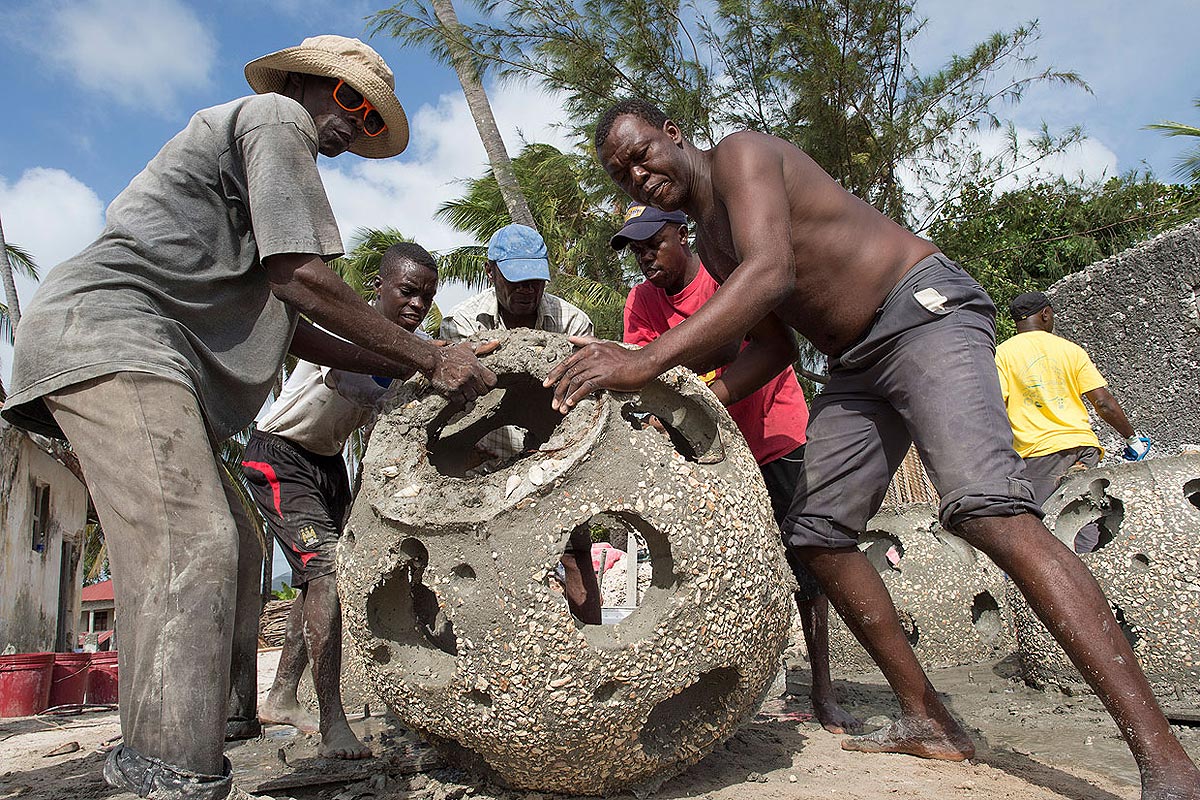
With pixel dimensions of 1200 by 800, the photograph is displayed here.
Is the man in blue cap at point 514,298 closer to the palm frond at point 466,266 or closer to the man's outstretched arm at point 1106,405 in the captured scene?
the man's outstretched arm at point 1106,405

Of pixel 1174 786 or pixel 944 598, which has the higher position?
pixel 944 598

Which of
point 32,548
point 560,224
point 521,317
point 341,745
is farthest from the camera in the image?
point 560,224

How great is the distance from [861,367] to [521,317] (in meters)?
1.92

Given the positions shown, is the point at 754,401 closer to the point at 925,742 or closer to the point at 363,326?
the point at 925,742

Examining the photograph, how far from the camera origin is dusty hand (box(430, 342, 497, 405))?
291 cm

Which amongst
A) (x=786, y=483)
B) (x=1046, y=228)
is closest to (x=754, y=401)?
(x=786, y=483)

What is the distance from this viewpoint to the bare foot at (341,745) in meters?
3.45

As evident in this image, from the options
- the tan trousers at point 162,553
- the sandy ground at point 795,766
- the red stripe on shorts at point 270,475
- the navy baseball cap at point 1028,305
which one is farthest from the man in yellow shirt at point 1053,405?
the tan trousers at point 162,553

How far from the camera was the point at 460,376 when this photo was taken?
2906 mm

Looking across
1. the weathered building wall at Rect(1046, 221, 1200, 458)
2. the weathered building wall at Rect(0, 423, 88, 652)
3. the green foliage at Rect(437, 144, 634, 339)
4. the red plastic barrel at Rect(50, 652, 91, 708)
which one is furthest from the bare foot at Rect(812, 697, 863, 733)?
the weathered building wall at Rect(0, 423, 88, 652)

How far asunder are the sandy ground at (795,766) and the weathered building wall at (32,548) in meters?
9.88

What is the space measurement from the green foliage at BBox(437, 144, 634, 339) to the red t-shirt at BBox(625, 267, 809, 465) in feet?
31.5

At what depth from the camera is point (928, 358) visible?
2846 mm

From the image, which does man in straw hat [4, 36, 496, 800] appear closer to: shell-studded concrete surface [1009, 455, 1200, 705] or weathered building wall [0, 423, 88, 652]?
shell-studded concrete surface [1009, 455, 1200, 705]
